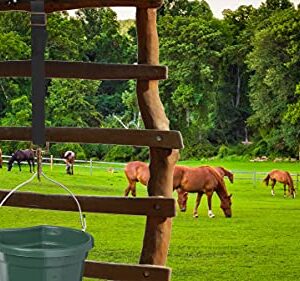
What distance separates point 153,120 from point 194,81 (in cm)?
262

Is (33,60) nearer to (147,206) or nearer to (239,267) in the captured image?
(147,206)

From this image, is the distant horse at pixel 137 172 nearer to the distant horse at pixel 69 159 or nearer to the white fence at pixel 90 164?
the white fence at pixel 90 164

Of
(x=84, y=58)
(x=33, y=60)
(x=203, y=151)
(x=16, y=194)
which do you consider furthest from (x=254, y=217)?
(x=33, y=60)

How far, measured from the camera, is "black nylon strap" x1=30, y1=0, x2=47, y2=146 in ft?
5.09

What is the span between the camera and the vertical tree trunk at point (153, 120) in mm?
2137

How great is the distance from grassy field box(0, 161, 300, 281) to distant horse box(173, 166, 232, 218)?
8 centimetres

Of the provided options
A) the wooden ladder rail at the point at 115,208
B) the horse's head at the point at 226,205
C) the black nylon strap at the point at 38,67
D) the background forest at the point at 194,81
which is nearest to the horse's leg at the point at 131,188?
the background forest at the point at 194,81

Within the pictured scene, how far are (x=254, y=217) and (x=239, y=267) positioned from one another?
855 millimetres

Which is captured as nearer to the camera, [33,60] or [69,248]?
[69,248]

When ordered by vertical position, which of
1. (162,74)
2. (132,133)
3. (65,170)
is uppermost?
(162,74)

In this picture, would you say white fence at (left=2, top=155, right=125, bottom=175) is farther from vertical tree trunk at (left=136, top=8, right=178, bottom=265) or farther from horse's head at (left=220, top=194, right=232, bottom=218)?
vertical tree trunk at (left=136, top=8, right=178, bottom=265)

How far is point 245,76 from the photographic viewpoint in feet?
15.2

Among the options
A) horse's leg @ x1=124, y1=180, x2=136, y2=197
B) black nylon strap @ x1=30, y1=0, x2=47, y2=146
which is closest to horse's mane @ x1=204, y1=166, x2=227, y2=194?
horse's leg @ x1=124, y1=180, x2=136, y2=197

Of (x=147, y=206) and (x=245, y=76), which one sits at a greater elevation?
(x=245, y=76)
